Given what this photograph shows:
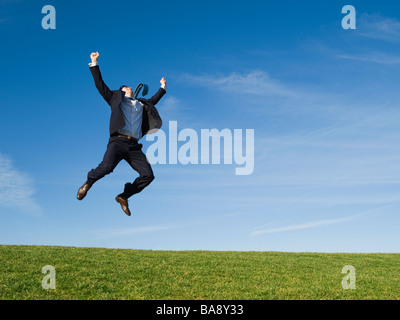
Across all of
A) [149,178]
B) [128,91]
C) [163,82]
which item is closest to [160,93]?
[163,82]

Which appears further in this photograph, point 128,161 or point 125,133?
point 128,161

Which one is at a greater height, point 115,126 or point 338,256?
point 115,126

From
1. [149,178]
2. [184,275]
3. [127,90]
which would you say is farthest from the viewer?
[184,275]

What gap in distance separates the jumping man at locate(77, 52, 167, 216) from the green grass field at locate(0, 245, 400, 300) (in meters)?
5.94

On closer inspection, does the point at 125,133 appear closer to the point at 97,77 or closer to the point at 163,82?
the point at 97,77

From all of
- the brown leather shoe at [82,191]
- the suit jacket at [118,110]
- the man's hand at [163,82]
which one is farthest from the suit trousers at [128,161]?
the man's hand at [163,82]

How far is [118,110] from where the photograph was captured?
9031 mm

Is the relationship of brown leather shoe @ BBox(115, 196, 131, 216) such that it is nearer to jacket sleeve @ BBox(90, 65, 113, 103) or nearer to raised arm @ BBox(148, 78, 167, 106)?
jacket sleeve @ BBox(90, 65, 113, 103)

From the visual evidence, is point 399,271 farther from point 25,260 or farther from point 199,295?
point 25,260

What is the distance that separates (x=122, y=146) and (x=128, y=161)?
1.63ft
